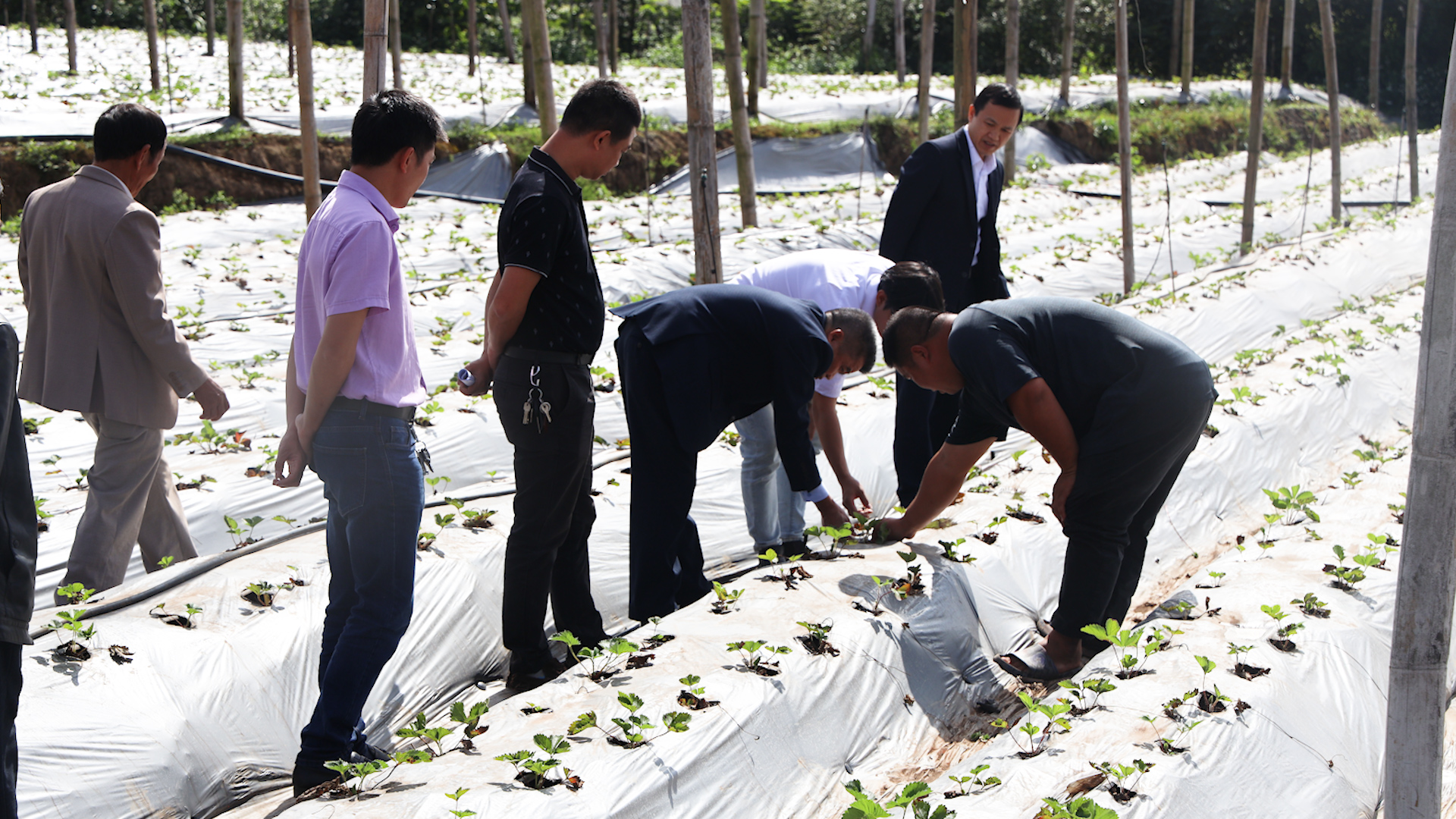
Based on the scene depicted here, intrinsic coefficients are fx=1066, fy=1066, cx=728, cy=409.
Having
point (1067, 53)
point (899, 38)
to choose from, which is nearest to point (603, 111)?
point (1067, 53)

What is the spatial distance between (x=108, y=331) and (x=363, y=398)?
131 cm

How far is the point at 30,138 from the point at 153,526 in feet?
31.8

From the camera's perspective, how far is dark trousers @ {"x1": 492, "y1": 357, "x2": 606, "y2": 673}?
2695 mm

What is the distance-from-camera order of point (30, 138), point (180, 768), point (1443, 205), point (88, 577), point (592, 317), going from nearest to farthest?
point (1443, 205)
point (180, 768)
point (592, 317)
point (88, 577)
point (30, 138)

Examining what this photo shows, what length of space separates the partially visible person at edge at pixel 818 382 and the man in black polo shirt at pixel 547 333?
80cm

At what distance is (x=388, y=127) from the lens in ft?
7.40

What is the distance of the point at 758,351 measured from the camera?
10.3ft

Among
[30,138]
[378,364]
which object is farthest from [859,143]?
[378,364]

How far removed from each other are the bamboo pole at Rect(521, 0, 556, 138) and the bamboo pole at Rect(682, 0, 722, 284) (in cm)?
193

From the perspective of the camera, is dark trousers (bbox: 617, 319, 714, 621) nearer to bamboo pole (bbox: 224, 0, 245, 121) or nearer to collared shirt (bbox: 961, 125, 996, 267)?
collared shirt (bbox: 961, 125, 996, 267)

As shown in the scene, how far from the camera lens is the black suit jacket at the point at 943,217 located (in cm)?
403

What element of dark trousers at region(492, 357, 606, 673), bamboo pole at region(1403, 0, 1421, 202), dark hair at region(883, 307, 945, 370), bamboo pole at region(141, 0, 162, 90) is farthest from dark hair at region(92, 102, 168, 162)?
bamboo pole at region(1403, 0, 1421, 202)

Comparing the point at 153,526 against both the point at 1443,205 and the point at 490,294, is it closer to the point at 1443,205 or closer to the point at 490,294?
the point at 490,294

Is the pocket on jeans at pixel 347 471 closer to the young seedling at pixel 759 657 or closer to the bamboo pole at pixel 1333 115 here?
the young seedling at pixel 759 657
